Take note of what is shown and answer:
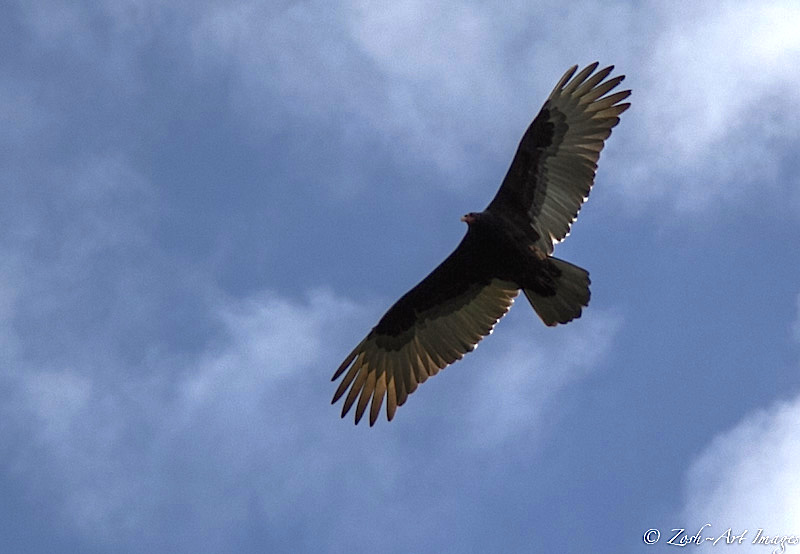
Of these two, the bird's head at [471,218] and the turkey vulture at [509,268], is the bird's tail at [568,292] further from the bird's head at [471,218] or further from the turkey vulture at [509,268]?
the bird's head at [471,218]

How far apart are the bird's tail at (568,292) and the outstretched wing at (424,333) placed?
0.84 metres

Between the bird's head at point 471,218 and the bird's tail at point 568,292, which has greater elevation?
the bird's head at point 471,218

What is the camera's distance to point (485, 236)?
13.0 metres

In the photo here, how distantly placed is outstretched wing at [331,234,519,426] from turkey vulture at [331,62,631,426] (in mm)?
13

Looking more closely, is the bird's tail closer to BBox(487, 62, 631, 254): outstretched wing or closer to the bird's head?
BBox(487, 62, 631, 254): outstretched wing

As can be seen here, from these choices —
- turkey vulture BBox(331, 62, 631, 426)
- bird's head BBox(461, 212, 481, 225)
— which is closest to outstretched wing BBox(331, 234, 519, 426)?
turkey vulture BBox(331, 62, 631, 426)

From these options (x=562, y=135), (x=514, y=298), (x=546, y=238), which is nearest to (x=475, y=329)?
(x=514, y=298)

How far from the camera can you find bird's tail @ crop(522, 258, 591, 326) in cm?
1273

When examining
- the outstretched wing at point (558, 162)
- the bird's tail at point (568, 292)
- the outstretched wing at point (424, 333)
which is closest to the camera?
the bird's tail at point (568, 292)

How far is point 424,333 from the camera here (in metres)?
14.1

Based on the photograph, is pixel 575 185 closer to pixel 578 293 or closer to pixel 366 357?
pixel 578 293

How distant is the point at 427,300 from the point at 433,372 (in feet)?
3.01

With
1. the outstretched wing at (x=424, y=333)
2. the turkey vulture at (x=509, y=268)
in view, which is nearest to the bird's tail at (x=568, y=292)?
the turkey vulture at (x=509, y=268)

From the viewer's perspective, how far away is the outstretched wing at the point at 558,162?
13117 mm
